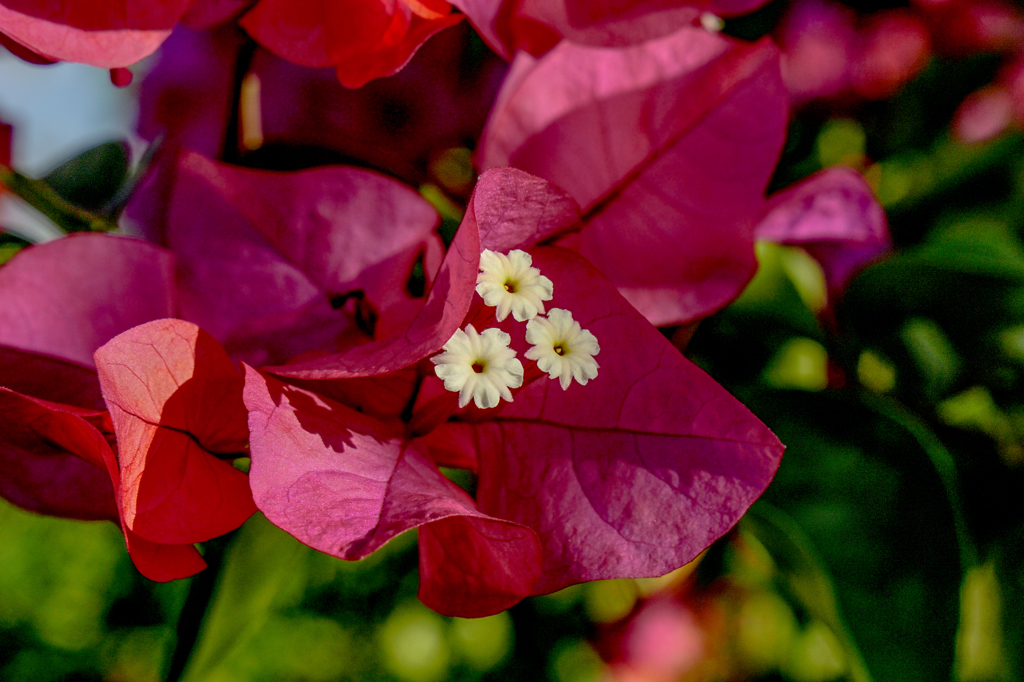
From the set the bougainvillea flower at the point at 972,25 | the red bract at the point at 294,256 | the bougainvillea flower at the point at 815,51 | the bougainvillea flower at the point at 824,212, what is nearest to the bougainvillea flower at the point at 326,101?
the red bract at the point at 294,256

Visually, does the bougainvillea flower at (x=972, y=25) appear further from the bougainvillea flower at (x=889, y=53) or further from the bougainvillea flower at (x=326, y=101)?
the bougainvillea flower at (x=326, y=101)

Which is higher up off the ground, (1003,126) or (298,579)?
(1003,126)

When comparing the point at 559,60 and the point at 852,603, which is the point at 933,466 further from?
the point at 559,60

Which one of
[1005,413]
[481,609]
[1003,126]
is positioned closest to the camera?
[481,609]

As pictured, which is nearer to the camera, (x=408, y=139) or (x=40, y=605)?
(x=408, y=139)

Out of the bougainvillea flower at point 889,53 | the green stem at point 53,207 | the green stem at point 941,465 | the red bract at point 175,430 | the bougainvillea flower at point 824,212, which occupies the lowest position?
the green stem at point 941,465

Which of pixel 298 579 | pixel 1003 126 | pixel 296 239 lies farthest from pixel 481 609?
pixel 1003 126
